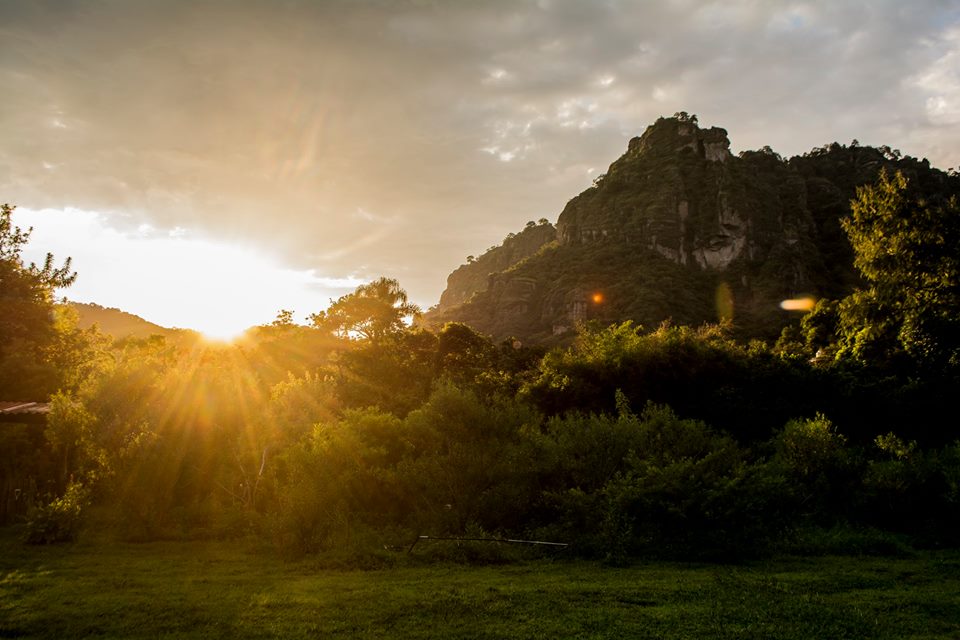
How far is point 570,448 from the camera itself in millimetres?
13656

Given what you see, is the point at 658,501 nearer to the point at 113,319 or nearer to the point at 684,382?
the point at 684,382

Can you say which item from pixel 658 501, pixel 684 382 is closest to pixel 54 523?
pixel 658 501

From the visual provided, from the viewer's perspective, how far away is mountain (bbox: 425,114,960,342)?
94.4m

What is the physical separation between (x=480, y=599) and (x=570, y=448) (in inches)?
226

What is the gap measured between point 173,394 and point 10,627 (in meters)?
8.60

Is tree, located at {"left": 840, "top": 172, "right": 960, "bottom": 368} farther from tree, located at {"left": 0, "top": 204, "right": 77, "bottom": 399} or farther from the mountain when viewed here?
the mountain

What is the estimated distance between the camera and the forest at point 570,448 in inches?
470

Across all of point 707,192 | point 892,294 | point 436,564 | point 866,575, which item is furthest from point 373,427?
point 707,192

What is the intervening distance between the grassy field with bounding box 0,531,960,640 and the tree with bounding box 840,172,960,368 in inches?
507

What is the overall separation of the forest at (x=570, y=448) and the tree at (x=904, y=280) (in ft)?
0.24

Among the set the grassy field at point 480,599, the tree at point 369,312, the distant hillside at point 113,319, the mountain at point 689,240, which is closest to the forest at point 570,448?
the grassy field at point 480,599

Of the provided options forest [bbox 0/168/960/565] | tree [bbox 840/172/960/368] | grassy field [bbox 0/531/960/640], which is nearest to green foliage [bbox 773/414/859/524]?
forest [bbox 0/168/960/565]

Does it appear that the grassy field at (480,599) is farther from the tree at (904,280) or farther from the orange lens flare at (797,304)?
the orange lens flare at (797,304)

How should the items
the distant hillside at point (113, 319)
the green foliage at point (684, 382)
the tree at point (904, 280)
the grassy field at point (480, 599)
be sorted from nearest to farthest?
1. the grassy field at point (480, 599)
2. the green foliage at point (684, 382)
3. the tree at point (904, 280)
4. the distant hillside at point (113, 319)
